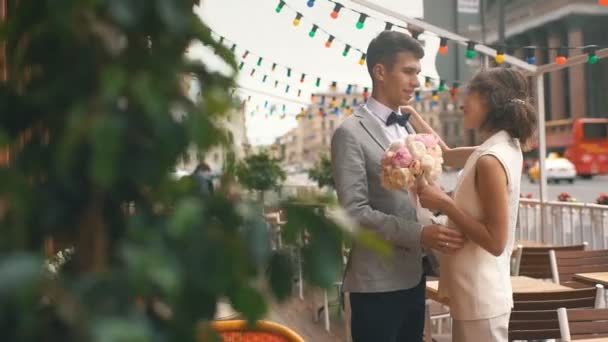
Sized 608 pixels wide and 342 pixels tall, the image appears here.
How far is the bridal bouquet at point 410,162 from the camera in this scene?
7.20 feet

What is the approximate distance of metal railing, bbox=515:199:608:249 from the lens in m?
7.44

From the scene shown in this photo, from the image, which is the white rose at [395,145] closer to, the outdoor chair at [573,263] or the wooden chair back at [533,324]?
the wooden chair back at [533,324]

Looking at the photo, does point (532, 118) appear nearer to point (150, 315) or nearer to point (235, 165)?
point (235, 165)

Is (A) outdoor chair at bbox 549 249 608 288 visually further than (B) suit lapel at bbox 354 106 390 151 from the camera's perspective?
Yes

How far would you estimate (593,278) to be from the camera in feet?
14.5

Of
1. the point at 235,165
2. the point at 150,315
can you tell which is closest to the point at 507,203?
the point at 235,165

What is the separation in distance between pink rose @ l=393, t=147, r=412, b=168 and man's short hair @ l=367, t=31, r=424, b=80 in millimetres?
374

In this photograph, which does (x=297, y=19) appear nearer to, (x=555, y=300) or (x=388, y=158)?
(x=555, y=300)

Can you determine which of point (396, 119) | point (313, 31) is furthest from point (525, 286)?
point (313, 31)

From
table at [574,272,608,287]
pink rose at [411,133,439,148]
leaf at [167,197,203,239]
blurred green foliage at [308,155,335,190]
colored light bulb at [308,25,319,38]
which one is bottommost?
table at [574,272,608,287]

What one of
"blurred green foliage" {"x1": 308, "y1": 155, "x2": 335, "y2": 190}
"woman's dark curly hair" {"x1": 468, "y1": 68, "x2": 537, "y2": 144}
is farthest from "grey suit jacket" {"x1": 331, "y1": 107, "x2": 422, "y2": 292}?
"blurred green foliage" {"x1": 308, "y1": 155, "x2": 335, "y2": 190}

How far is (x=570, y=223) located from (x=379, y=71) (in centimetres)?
625

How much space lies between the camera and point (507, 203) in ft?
7.43

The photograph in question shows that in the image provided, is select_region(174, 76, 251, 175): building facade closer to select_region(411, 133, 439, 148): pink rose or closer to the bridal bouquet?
the bridal bouquet
